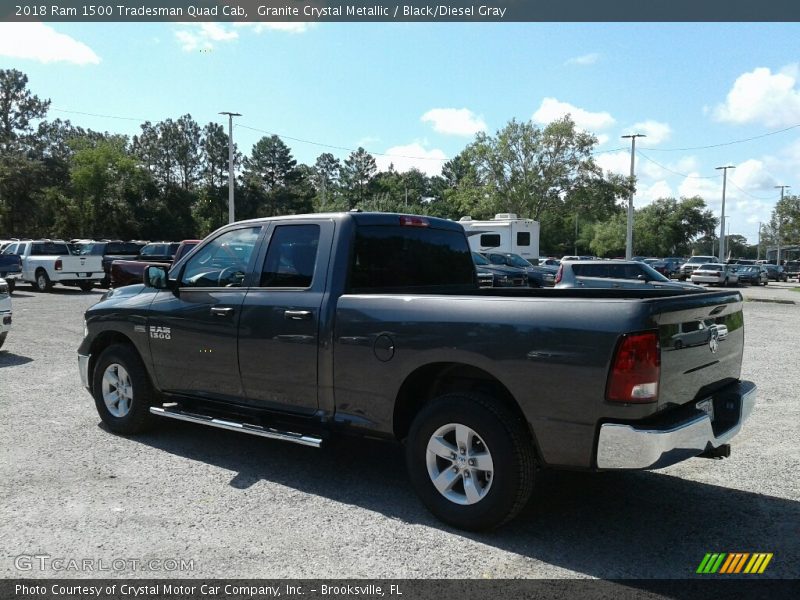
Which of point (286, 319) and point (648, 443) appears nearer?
point (648, 443)

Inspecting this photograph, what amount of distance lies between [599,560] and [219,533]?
7.24 feet

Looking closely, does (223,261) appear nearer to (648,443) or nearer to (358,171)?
(648,443)

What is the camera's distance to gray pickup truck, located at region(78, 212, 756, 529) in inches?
137

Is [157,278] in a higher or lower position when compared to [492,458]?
higher

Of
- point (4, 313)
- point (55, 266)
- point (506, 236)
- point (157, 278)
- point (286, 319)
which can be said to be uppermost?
point (506, 236)

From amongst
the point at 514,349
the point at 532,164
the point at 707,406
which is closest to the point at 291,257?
the point at 514,349

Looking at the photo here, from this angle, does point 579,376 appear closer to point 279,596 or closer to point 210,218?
point 279,596

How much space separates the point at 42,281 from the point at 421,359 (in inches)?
963

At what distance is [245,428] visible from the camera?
4.87 m

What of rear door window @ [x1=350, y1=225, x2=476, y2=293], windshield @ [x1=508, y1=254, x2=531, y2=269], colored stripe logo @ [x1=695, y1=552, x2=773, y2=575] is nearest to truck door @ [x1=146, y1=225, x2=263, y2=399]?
rear door window @ [x1=350, y1=225, x2=476, y2=293]

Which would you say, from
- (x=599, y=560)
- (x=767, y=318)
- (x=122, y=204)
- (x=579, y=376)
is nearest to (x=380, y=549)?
(x=599, y=560)

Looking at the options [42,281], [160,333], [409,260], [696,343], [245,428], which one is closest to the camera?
[696,343]

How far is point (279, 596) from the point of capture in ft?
10.5

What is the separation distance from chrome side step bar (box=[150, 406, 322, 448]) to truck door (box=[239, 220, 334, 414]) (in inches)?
7.3
